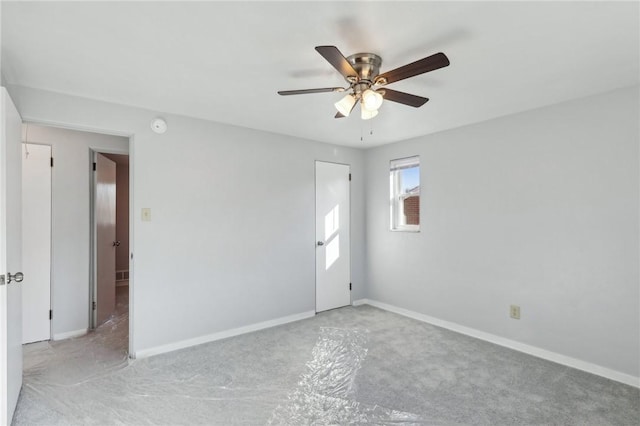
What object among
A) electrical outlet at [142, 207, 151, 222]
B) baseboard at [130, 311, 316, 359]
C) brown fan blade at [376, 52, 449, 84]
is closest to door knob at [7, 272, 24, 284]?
electrical outlet at [142, 207, 151, 222]

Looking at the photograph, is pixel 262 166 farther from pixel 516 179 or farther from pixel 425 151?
pixel 516 179

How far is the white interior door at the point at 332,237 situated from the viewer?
4.41 metres

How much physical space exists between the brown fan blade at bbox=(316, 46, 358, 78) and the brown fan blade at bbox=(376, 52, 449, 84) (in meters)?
0.21

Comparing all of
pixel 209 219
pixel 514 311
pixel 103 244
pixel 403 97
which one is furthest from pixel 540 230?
pixel 103 244

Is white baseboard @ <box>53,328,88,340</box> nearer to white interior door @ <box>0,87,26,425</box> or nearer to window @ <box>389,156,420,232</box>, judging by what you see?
white interior door @ <box>0,87,26,425</box>

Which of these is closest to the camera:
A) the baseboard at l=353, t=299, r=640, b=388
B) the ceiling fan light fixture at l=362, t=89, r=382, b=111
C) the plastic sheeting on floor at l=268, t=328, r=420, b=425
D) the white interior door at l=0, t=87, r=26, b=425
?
the white interior door at l=0, t=87, r=26, b=425

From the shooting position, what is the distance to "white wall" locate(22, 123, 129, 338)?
11.4 ft

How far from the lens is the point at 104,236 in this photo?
401cm

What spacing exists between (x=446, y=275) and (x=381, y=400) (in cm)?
194

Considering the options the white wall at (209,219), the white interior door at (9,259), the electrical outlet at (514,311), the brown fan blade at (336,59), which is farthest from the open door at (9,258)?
the electrical outlet at (514,311)

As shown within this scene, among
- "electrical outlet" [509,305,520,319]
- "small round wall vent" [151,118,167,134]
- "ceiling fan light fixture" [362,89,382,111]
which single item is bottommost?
"electrical outlet" [509,305,520,319]

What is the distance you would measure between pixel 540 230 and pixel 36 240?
4.99 m

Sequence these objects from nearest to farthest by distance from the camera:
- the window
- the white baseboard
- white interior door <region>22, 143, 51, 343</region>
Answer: white interior door <region>22, 143, 51, 343</region> < the white baseboard < the window

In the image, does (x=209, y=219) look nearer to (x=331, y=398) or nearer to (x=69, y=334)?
(x=69, y=334)
